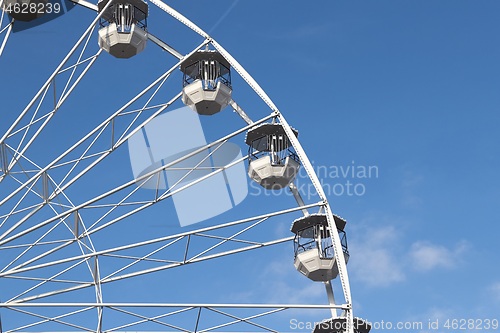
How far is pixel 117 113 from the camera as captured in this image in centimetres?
2105

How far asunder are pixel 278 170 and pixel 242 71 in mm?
2410

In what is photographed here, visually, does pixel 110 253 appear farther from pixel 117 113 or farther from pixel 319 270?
pixel 319 270

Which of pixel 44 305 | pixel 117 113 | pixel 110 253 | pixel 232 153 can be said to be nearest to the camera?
pixel 44 305

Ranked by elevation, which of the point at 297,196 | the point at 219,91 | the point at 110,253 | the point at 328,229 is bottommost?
the point at 110,253

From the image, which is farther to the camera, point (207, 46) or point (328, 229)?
point (207, 46)

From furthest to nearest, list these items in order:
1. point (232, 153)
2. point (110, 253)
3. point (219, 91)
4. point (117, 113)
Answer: point (232, 153) < point (219, 91) < point (117, 113) < point (110, 253)

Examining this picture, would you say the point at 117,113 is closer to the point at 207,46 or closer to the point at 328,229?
the point at 207,46

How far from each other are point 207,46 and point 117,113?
3155mm

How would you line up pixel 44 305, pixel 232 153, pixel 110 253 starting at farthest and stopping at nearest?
pixel 232 153 < pixel 110 253 < pixel 44 305

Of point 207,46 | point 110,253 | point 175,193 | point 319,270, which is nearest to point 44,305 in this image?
point 110,253

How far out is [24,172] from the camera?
21.4 metres

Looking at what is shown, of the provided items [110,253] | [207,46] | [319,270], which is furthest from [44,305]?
[207,46]

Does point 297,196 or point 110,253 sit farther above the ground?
point 297,196

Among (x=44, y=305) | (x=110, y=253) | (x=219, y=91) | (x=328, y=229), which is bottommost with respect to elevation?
(x=44, y=305)
